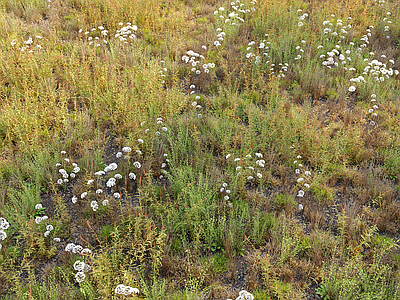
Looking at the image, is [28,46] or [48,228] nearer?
[48,228]

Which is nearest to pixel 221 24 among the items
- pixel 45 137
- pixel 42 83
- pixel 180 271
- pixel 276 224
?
pixel 42 83

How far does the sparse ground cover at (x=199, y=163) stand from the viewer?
3.33m

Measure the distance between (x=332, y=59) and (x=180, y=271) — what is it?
5.67 m

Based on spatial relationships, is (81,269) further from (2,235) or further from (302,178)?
(302,178)

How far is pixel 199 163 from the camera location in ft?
15.0

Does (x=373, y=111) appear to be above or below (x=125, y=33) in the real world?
below

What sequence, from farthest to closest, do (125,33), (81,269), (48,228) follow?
1. (125,33)
2. (48,228)
3. (81,269)

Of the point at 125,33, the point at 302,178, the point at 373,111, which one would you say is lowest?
the point at 302,178

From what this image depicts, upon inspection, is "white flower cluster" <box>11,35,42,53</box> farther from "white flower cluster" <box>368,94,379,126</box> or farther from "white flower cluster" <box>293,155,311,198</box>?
"white flower cluster" <box>368,94,379,126</box>

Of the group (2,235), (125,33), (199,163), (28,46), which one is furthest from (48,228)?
(125,33)

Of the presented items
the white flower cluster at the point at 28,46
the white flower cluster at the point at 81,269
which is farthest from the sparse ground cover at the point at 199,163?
the white flower cluster at the point at 28,46

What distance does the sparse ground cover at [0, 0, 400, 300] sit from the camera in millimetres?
3328

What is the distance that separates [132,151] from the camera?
4820mm

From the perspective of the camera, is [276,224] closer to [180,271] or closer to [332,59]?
[180,271]
